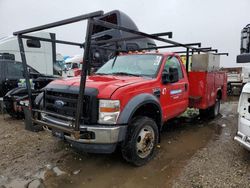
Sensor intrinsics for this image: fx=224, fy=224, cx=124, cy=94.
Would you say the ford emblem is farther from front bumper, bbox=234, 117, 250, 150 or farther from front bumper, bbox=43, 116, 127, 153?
front bumper, bbox=234, 117, 250, 150

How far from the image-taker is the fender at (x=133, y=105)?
10.6ft

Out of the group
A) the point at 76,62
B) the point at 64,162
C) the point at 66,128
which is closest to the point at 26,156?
the point at 64,162

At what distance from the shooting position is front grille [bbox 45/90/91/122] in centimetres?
321

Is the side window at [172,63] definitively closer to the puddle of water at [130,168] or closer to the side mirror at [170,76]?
the side mirror at [170,76]

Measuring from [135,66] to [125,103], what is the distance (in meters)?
1.38

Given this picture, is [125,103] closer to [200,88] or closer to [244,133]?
[244,133]

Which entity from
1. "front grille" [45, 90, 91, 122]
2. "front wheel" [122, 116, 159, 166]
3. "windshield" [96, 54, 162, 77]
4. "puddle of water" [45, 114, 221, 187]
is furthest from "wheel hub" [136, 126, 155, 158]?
"windshield" [96, 54, 162, 77]

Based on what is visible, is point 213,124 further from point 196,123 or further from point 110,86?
point 110,86

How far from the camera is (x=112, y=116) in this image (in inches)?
124

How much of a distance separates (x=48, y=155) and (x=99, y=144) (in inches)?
58.2

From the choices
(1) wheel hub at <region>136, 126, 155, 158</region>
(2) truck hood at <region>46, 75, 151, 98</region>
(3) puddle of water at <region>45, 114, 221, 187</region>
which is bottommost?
(3) puddle of water at <region>45, 114, 221, 187</region>

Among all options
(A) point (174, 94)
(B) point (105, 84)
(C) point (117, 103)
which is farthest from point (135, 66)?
A: (C) point (117, 103)

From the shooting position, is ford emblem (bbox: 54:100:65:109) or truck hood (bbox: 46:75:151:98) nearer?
truck hood (bbox: 46:75:151:98)

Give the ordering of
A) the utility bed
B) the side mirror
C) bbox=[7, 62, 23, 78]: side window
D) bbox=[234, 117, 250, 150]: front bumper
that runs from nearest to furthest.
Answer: bbox=[234, 117, 250, 150]: front bumper < the side mirror < the utility bed < bbox=[7, 62, 23, 78]: side window
